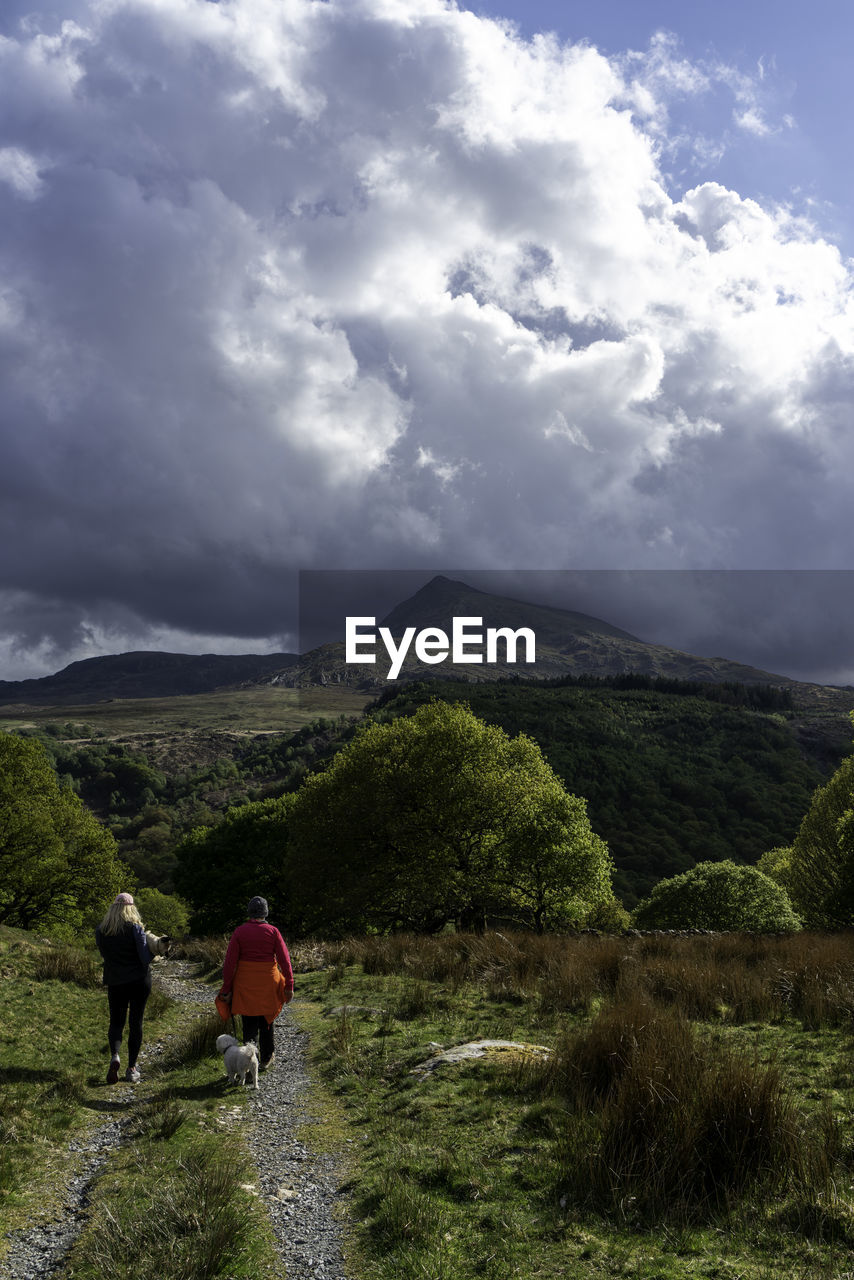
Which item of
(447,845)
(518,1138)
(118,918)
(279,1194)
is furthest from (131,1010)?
(447,845)

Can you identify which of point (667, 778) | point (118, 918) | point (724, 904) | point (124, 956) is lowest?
point (667, 778)

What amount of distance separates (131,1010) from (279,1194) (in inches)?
193

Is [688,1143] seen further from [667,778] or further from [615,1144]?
[667,778]

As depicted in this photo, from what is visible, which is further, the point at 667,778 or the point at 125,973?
the point at 667,778

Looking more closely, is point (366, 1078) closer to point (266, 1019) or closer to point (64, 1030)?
point (266, 1019)

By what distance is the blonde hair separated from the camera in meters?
9.86

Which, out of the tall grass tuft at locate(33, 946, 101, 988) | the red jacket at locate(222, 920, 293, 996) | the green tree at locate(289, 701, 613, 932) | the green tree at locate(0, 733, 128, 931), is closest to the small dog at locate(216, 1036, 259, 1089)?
the red jacket at locate(222, 920, 293, 996)

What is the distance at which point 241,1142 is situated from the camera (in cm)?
729

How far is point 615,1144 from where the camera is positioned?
5.80 metres

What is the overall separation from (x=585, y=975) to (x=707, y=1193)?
8.40 meters

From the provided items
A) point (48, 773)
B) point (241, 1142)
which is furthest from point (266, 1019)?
point (48, 773)

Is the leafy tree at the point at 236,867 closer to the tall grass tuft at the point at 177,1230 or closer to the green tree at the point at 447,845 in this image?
the green tree at the point at 447,845

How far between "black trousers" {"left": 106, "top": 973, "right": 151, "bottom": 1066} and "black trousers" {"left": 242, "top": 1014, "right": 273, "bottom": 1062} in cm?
145

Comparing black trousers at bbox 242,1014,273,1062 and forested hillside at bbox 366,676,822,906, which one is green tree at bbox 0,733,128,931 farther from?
forested hillside at bbox 366,676,822,906
